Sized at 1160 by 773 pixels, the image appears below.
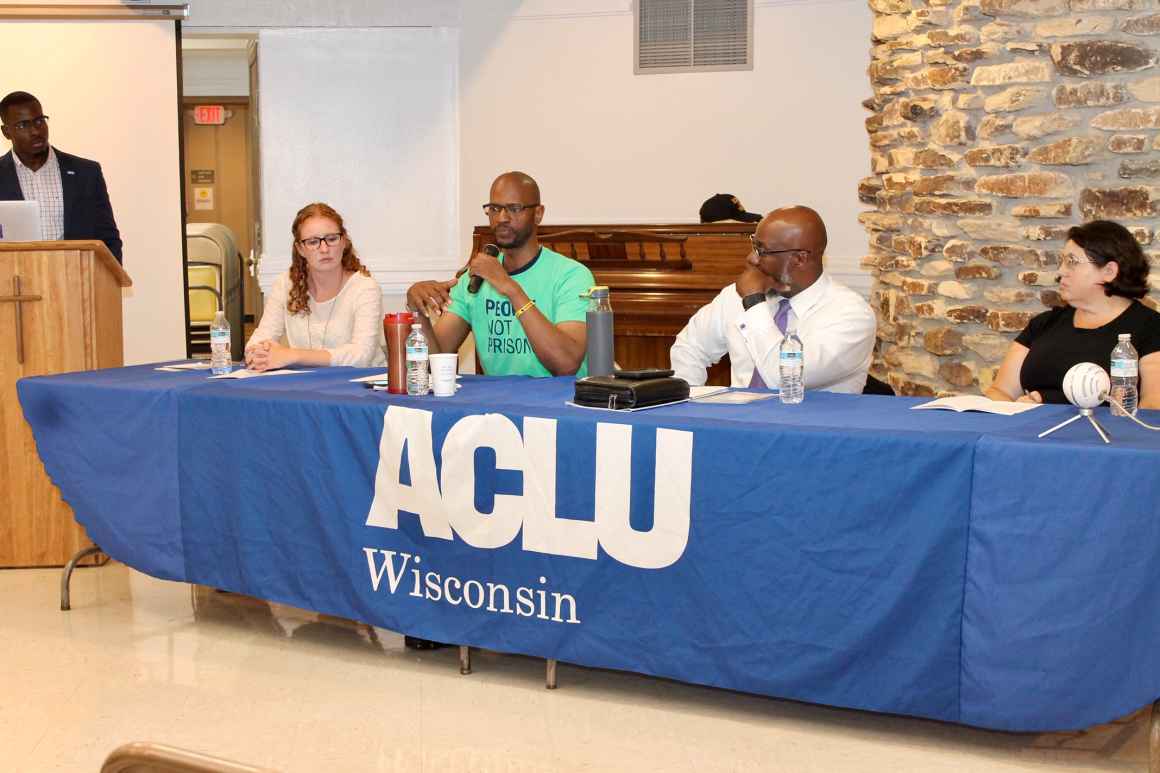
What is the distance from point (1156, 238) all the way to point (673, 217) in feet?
9.18

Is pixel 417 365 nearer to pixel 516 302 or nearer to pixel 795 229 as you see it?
pixel 516 302

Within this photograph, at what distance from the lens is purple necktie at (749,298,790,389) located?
342 cm

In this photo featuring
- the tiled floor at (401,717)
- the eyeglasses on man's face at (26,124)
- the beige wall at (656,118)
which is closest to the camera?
the tiled floor at (401,717)

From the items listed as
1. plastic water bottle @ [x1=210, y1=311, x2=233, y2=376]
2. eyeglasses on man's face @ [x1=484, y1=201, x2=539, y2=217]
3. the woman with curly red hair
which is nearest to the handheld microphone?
eyeglasses on man's face @ [x1=484, y1=201, x2=539, y2=217]

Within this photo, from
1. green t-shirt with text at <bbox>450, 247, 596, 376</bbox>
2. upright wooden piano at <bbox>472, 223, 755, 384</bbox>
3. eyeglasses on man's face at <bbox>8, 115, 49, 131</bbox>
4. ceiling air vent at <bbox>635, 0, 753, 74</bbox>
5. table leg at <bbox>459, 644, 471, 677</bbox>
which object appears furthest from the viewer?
ceiling air vent at <bbox>635, 0, 753, 74</bbox>

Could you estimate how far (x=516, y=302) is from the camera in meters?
3.56

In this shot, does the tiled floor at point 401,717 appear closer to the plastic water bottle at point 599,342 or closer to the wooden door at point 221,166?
the plastic water bottle at point 599,342

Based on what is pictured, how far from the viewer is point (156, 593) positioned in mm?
3816

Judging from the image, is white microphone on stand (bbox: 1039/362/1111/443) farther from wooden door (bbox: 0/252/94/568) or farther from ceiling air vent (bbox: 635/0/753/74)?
ceiling air vent (bbox: 635/0/753/74)

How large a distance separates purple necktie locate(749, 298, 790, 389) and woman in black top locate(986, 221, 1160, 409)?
677 millimetres

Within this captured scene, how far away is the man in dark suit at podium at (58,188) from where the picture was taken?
4.86 meters

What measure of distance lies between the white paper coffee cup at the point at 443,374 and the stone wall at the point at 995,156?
2233mm

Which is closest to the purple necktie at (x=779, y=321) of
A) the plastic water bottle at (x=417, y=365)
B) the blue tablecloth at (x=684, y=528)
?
the blue tablecloth at (x=684, y=528)

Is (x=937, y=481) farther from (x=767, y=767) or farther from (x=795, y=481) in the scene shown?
(x=767, y=767)
